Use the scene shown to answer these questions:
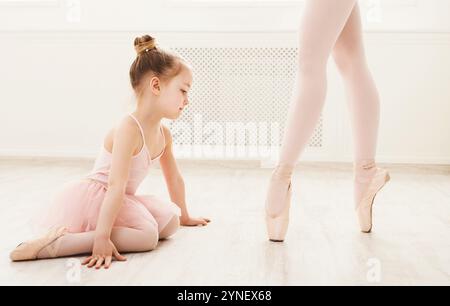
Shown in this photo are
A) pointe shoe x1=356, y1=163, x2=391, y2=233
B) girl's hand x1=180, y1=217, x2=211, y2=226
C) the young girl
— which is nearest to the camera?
the young girl

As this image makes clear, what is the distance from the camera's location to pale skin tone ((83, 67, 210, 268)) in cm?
122

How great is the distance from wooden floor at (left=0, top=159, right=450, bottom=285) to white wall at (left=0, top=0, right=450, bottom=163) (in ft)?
1.88

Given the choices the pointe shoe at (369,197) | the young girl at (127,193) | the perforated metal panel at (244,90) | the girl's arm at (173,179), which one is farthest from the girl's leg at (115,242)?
the perforated metal panel at (244,90)

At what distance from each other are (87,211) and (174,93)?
1.11 ft

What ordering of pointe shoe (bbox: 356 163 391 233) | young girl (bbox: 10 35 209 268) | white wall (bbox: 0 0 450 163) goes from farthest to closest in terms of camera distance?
white wall (bbox: 0 0 450 163), pointe shoe (bbox: 356 163 391 233), young girl (bbox: 10 35 209 268)

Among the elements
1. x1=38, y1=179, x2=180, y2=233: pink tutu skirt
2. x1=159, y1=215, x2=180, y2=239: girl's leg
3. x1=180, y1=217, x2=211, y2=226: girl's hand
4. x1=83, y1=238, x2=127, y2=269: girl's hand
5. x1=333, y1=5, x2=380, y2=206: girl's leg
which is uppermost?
x1=333, y1=5, x2=380, y2=206: girl's leg

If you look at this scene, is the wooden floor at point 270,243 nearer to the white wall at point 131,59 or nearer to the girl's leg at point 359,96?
the girl's leg at point 359,96

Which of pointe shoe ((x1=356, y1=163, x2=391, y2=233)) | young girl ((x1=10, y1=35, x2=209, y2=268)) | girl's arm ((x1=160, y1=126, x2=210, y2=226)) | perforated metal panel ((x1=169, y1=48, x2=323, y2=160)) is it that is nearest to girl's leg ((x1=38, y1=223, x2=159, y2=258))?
young girl ((x1=10, y1=35, x2=209, y2=268))

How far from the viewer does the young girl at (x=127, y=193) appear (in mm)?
1241

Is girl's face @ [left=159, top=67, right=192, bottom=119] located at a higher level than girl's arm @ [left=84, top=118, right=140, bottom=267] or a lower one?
higher

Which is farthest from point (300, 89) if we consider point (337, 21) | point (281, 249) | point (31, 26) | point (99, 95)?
point (31, 26)

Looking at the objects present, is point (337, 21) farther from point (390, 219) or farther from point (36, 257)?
point (36, 257)

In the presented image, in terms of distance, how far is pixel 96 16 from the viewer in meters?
3.09

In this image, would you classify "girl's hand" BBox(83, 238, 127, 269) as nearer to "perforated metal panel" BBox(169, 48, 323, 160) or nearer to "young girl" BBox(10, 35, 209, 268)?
"young girl" BBox(10, 35, 209, 268)
